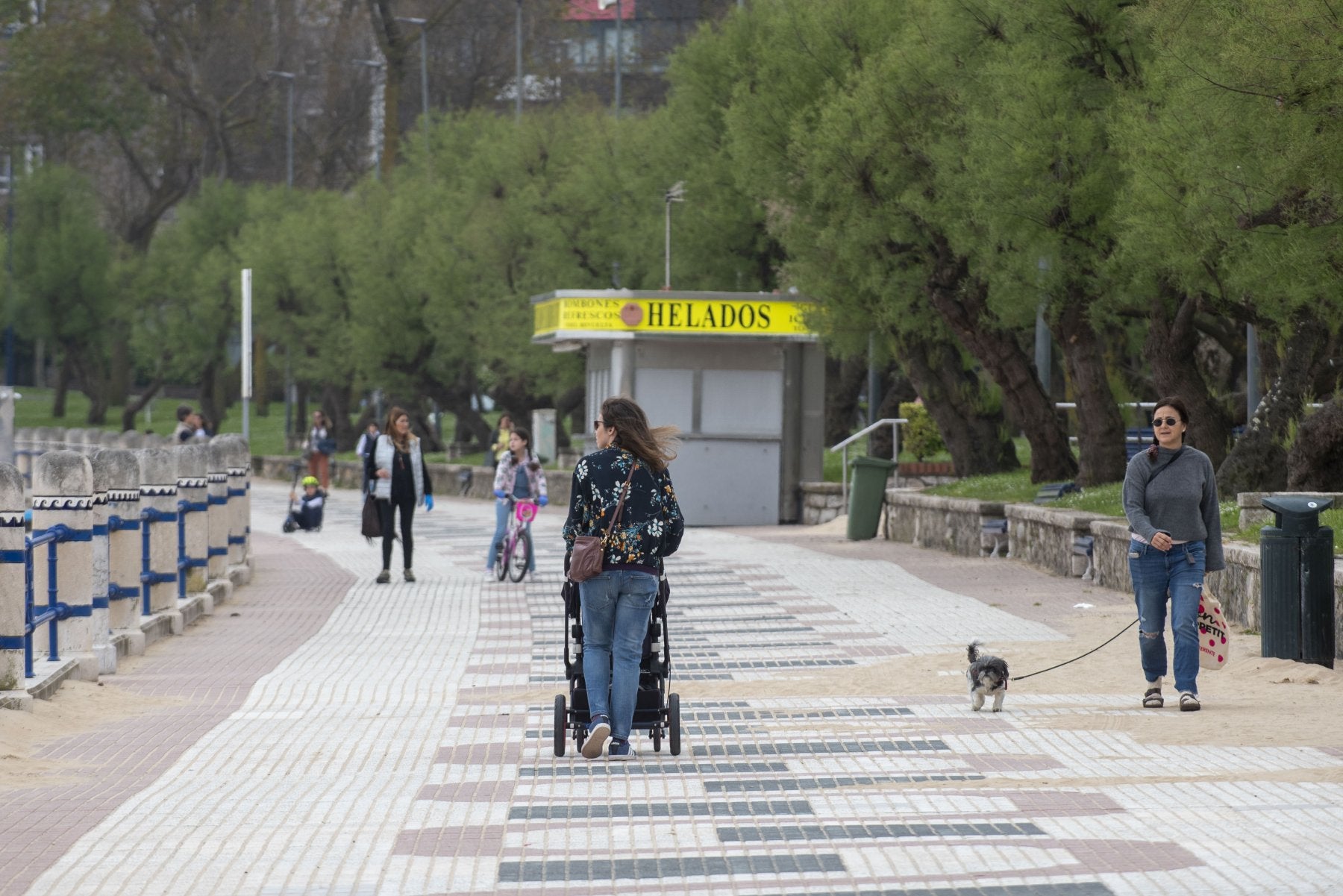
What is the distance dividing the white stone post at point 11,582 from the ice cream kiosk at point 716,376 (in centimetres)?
2022

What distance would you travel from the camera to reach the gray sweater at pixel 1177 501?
1048 centimetres

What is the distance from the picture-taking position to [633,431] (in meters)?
8.90

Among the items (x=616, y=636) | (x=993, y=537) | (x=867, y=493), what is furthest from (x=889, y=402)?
(x=616, y=636)

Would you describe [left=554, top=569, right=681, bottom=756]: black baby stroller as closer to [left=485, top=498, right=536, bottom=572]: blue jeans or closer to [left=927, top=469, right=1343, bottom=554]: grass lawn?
[left=927, top=469, right=1343, bottom=554]: grass lawn

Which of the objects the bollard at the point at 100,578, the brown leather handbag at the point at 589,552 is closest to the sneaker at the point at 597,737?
the brown leather handbag at the point at 589,552

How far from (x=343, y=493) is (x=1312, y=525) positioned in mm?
37835

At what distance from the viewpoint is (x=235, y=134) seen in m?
72.0

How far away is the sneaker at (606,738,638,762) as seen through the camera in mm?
9016

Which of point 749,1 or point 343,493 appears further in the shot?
point 343,493

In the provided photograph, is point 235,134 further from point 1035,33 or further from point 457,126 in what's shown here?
point 1035,33

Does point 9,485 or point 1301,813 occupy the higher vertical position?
point 9,485

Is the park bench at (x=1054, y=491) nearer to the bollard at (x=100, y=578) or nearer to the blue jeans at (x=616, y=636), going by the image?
the bollard at (x=100, y=578)

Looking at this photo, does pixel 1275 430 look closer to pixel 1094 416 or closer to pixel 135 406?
pixel 1094 416

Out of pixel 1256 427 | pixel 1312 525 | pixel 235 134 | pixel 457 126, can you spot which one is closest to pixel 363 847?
pixel 1312 525
